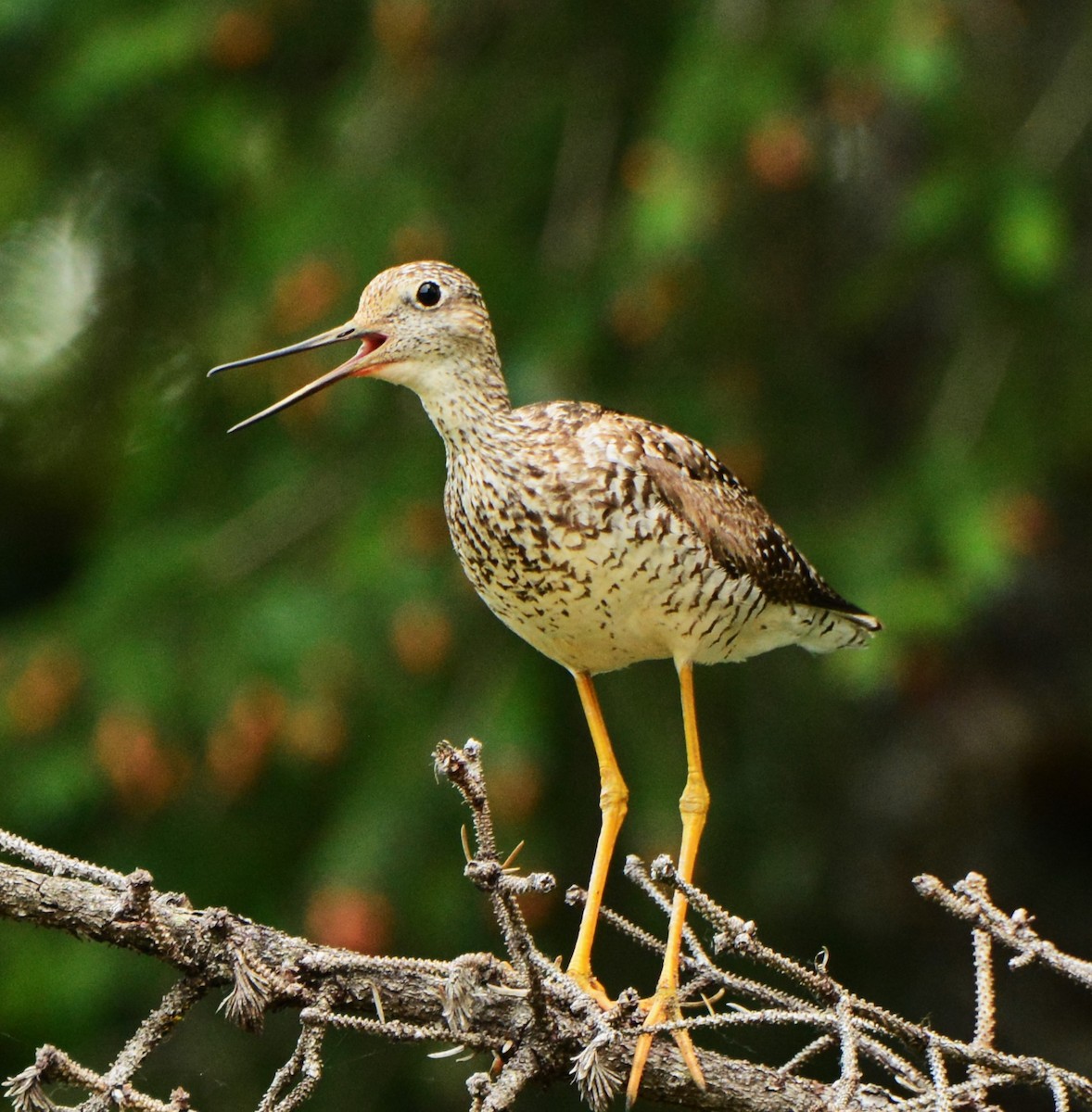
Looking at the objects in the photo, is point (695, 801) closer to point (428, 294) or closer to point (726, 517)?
point (726, 517)

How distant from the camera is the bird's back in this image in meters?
3.65

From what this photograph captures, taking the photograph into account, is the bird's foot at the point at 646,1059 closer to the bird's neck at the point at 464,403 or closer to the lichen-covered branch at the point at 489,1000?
the lichen-covered branch at the point at 489,1000

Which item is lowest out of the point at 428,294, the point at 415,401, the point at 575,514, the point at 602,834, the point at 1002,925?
the point at 1002,925

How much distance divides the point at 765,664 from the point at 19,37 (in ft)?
10.8

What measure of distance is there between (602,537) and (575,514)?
0.07 m

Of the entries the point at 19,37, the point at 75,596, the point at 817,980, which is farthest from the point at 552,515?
the point at 19,37

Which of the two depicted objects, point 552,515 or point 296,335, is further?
point 296,335

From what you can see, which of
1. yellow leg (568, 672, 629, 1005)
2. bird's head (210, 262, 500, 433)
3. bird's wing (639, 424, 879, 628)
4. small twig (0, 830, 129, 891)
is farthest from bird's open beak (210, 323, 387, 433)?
small twig (0, 830, 129, 891)

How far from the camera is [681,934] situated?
3.51m

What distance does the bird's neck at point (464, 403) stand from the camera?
382cm

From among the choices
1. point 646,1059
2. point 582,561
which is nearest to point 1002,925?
point 646,1059

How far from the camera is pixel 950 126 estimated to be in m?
5.56

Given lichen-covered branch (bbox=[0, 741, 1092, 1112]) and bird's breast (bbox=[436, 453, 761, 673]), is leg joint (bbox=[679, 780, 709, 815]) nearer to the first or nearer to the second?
bird's breast (bbox=[436, 453, 761, 673])

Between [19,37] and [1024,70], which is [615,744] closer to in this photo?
[1024,70]
